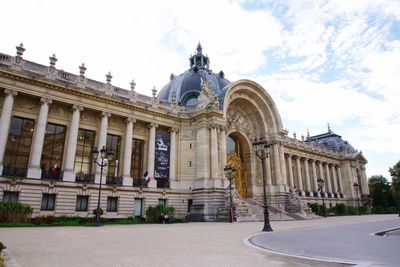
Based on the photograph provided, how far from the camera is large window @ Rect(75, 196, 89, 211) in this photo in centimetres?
2493

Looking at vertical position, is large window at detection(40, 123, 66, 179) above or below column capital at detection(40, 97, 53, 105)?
below

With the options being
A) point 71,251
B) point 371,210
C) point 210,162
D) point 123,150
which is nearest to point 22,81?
point 123,150

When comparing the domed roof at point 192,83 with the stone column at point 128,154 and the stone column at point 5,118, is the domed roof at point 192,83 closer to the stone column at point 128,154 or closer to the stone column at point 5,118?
the stone column at point 128,154

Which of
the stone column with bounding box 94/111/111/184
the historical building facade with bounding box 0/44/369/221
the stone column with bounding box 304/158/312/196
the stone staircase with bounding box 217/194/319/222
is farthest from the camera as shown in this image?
the stone column with bounding box 304/158/312/196

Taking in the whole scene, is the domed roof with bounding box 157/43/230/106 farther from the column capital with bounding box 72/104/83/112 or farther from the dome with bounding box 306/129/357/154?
the dome with bounding box 306/129/357/154

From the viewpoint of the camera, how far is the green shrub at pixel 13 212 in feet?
61.9

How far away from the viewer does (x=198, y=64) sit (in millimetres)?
44750

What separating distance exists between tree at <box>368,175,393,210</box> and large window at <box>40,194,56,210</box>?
68.4m

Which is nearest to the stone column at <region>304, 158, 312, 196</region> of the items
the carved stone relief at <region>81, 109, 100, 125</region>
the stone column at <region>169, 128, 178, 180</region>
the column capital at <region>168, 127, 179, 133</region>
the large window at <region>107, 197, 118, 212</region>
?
the stone column at <region>169, 128, 178, 180</region>

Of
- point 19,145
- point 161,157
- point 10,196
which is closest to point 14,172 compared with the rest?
point 10,196

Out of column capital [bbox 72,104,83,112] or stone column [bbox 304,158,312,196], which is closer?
column capital [bbox 72,104,83,112]

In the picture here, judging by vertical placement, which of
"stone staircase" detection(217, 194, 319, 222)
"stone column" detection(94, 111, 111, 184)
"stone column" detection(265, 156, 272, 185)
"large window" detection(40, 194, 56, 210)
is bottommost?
"stone staircase" detection(217, 194, 319, 222)

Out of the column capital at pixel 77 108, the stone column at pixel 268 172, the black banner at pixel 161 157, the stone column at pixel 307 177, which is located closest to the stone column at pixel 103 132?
the column capital at pixel 77 108

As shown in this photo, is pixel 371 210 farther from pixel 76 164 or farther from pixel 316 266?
pixel 316 266
